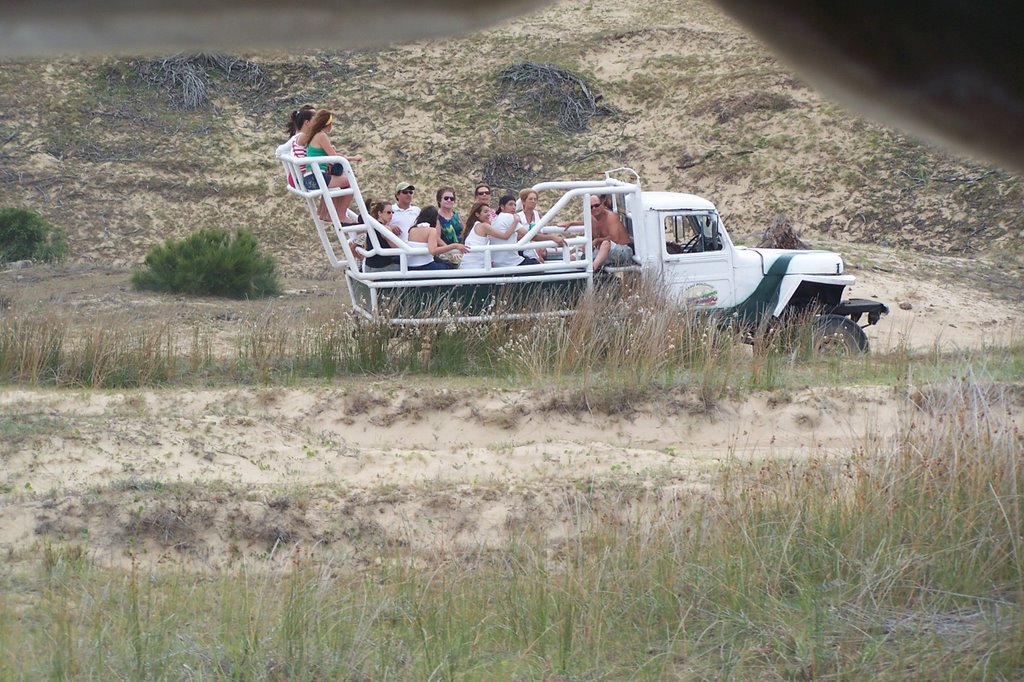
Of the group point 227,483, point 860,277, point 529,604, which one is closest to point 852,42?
point 529,604

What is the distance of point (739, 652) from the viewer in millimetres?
4684

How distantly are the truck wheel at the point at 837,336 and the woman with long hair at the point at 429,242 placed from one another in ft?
12.8

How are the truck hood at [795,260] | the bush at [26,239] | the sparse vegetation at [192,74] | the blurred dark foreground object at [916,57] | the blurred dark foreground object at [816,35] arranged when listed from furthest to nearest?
1. the sparse vegetation at [192,74]
2. the bush at [26,239]
3. the truck hood at [795,260]
4. the blurred dark foreground object at [916,57]
5. the blurred dark foreground object at [816,35]

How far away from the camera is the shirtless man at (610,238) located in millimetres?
11977

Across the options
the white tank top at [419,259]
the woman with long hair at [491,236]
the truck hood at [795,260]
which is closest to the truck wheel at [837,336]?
the truck hood at [795,260]

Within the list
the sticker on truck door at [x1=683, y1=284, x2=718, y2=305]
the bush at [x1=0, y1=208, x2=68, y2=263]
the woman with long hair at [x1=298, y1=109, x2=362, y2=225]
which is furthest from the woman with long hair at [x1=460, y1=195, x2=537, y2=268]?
the bush at [x1=0, y1=208, x2=68, y2=263]

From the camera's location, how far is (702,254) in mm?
12234

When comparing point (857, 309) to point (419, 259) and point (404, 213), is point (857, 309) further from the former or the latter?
point (404, 213)

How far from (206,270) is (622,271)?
9553mm

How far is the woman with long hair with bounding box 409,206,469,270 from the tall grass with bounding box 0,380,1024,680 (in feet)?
19.4

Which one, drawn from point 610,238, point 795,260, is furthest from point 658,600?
point 795,260

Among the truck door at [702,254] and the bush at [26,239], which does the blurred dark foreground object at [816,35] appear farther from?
the bush at [26,239]

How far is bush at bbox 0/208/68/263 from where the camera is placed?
907 inches

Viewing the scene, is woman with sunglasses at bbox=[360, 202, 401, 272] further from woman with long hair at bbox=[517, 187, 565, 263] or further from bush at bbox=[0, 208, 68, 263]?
bush at bbox=[0, 208, 68, 263]
